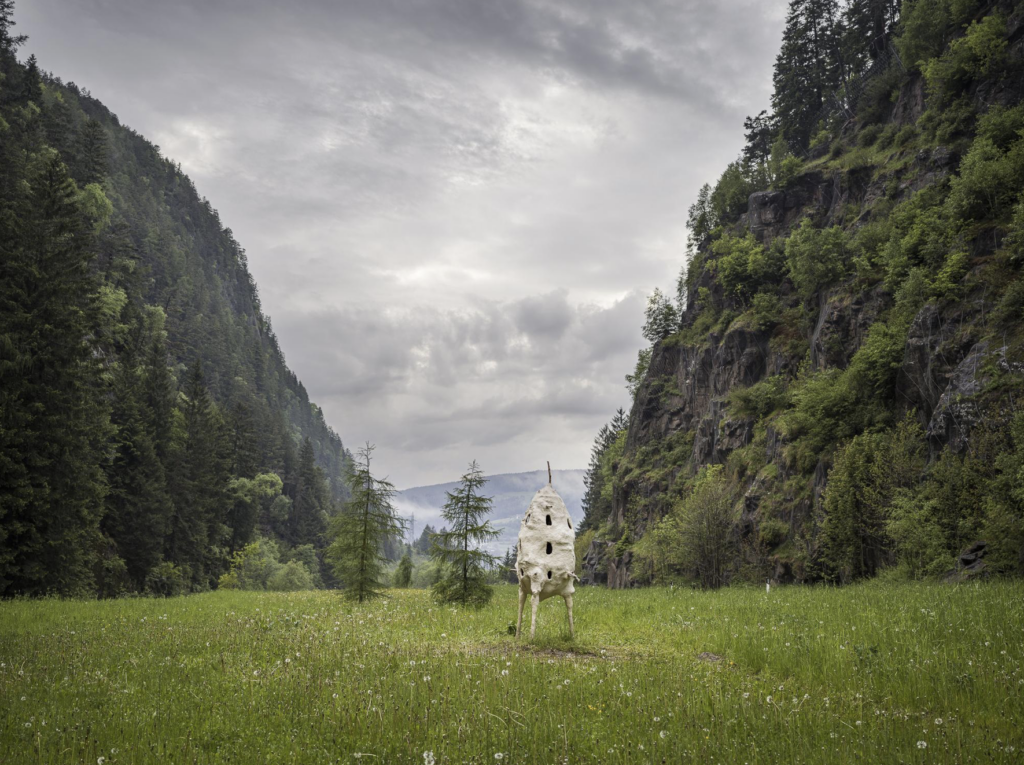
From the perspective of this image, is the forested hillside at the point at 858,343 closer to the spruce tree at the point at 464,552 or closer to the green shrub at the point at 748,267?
the green shrub at the point at 748,267

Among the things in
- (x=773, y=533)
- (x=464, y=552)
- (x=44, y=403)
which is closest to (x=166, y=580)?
(x=44, y=403)

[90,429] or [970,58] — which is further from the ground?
[970,58]

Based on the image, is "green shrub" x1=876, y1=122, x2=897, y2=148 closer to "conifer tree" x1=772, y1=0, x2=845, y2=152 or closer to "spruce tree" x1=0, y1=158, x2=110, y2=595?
"conifer tree" x1=772, y1=0, x2=845, y2=152

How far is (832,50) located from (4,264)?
328 feet

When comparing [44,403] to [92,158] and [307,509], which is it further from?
[307,509]

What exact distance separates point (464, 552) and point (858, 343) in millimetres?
35435

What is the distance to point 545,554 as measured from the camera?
12.6 metres

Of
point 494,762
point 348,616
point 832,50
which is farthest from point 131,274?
point 832,50

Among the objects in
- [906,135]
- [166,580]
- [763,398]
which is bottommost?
[166,580]

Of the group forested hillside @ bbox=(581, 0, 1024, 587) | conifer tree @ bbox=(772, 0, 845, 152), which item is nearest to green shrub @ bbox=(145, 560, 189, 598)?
forested hillside @ bbox=(581, 0, 1024, 587)

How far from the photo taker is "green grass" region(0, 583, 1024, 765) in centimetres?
611

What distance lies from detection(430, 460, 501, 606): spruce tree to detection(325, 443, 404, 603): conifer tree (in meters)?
3.47

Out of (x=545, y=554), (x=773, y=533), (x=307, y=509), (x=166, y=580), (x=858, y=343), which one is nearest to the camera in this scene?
(x=545, y=554)

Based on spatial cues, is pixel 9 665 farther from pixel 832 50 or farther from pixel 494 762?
pixel 832 50
